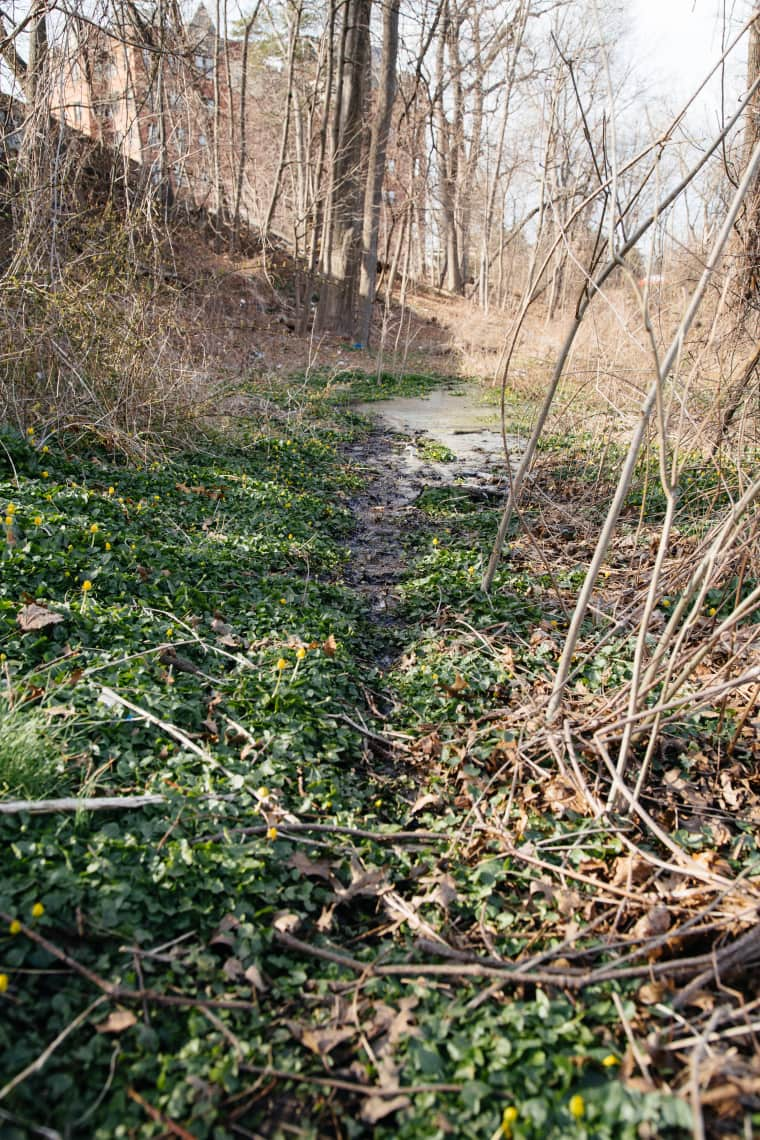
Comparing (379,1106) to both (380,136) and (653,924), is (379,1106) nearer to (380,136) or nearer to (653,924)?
(653,924)

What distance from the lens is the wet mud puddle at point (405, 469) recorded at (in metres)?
5.27

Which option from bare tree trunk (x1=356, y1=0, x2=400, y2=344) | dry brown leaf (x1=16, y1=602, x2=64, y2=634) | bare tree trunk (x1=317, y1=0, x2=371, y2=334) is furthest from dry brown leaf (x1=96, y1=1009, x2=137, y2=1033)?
bare tree trunk (x1=356, y1=0, x2=400, y2=344)

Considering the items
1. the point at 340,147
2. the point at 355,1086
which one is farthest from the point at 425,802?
the point at 340,147

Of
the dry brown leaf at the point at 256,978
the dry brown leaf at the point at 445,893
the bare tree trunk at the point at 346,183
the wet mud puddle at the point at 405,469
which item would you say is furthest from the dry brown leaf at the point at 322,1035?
the bare tree trunk at the point at 346,183

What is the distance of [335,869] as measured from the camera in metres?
2.41

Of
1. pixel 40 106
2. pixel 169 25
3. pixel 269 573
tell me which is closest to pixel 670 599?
pixel 269 573

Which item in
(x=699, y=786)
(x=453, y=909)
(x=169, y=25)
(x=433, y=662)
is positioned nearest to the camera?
(x=453, y=909)

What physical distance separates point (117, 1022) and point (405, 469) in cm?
684

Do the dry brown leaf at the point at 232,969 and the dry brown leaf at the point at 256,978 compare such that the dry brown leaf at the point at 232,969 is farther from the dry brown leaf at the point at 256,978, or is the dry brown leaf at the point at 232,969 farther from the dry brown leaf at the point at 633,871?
the dry brown leaf at the point at 633,871

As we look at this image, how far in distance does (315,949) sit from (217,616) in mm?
2053

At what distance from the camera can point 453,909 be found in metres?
2.32

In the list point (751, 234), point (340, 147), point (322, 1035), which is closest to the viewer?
point (322, 1035)

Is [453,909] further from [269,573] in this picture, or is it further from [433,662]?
[269,573]

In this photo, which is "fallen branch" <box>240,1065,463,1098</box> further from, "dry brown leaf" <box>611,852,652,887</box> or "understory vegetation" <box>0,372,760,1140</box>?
"dry brown leaf" <box>611,852,652,887</box>
